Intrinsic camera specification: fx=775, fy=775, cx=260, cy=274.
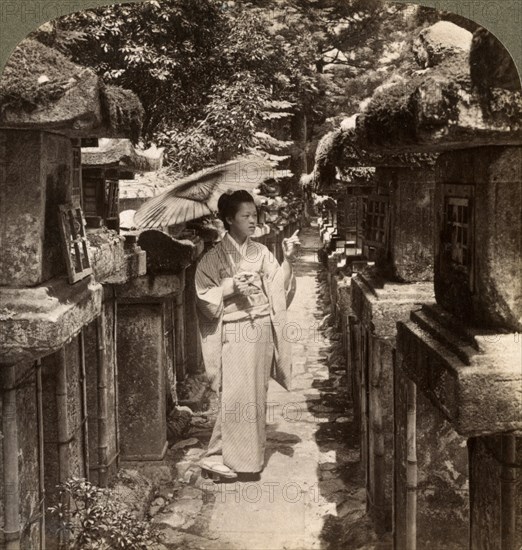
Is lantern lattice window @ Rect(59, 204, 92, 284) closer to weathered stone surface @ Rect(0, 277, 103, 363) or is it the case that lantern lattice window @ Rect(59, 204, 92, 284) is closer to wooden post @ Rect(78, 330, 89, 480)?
weathered stone surface @ Rect(0, 277, 103, 363)

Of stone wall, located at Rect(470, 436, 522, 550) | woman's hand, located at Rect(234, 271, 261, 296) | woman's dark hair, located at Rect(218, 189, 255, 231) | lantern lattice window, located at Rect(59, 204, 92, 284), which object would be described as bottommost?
stone wall, located at Rect(470, 436, 522, 550)

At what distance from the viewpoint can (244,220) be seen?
7.93 meters

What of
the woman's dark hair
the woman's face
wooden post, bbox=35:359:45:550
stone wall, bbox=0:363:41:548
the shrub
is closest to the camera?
stone wall, bbox=0:363:41:548

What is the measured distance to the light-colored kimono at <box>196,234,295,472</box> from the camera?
7965 mm

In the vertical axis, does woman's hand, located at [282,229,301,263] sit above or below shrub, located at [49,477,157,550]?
above

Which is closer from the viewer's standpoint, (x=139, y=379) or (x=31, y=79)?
(x=31, y=79)

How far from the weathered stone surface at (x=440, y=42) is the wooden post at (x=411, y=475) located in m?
2.71

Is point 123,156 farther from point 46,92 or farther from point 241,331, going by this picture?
point 46,92

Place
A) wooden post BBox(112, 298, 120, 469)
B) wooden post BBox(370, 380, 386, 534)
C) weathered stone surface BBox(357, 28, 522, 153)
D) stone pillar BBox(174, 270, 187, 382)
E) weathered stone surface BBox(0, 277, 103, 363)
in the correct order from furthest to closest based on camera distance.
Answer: stone pillar BBox(174, 270, 187, 382)
wooden post BBox(112, 298, 120, 469)
wooden post BBox(370, 380, 386, 534)
weathered stone surface BBox(0, 277, 103, 363)
weathered stone surface BBox(357, 28, 522, 153)

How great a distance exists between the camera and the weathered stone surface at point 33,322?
5098mm

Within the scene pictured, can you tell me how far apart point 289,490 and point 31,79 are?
440 centimetres

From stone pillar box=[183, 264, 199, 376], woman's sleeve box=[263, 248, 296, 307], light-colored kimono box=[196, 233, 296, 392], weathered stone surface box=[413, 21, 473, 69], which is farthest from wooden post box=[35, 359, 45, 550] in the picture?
stone pillar box=[183, 264, 199, 376]

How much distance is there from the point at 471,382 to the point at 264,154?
3.74 metres

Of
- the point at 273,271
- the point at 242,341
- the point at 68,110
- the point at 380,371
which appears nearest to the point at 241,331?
the point at 242,341
